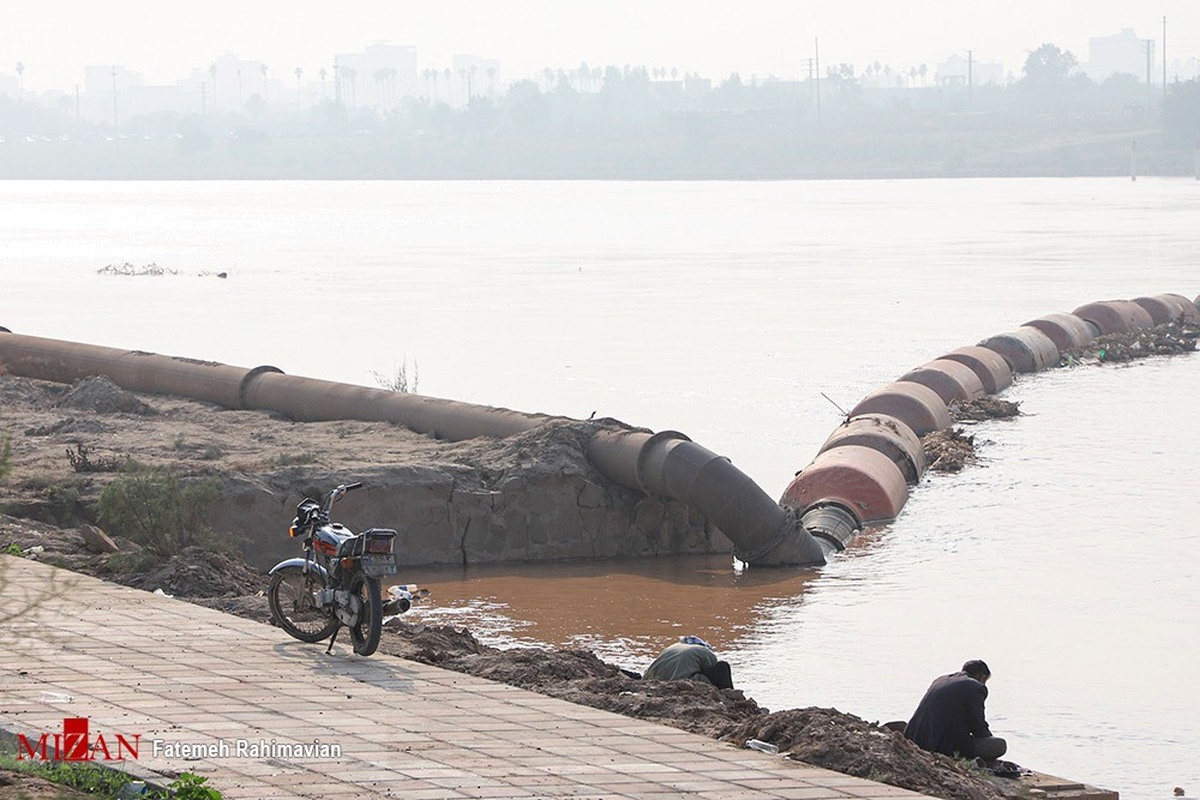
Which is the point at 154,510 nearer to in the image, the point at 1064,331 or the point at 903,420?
the point at 903,420

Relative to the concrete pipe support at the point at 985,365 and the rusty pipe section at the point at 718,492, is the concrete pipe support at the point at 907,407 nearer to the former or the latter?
the concrete pipe support at the point at 985,365

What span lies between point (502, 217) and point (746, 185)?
70.5 m

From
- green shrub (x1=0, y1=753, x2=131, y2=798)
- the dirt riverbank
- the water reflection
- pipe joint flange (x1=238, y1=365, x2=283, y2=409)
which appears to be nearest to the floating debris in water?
the dirt riverbank

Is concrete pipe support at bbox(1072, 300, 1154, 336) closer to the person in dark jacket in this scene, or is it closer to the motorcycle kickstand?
the person in dark jacket

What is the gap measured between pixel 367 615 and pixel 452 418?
34.1 feet

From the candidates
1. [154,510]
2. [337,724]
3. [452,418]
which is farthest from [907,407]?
[337,724]

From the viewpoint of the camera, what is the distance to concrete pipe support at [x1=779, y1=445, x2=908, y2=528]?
67.7ft

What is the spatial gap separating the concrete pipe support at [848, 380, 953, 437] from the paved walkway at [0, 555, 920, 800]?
16.5 m

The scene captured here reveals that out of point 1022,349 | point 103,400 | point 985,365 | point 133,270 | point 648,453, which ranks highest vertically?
point 133,270

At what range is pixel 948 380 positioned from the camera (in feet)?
98.6

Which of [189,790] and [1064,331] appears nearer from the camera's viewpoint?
[189,790]

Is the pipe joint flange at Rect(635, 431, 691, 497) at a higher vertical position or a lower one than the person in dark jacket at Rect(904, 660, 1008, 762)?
higher

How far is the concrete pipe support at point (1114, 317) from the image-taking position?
40500mm

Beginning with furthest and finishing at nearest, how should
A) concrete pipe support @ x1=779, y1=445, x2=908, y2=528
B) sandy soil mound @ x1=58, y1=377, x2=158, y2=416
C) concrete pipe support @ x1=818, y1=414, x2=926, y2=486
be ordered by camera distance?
1. concrete pipe support @ x1=818, y1=414, x2=926, y2=486
2. sandy soil mound @ x1=58, y1=377, x2=158, y2=416
3. concrete pipe support @ x1=779, y1=445, x2=908, y2=528
